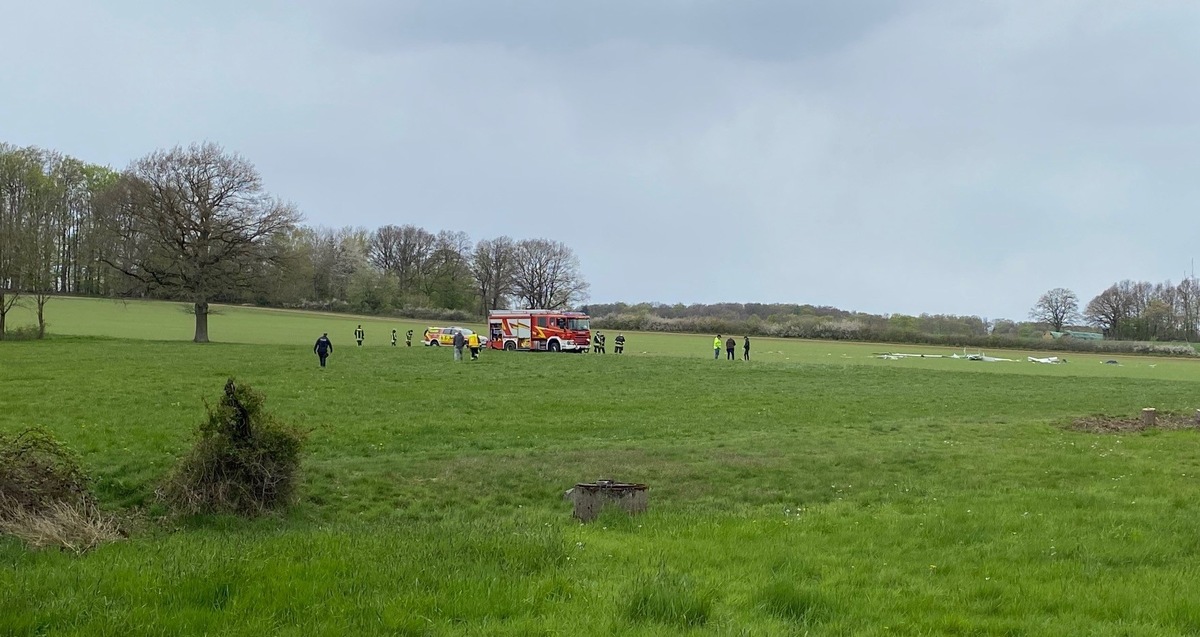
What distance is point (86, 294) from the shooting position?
288ft

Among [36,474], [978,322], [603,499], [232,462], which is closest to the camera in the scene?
[36,474]

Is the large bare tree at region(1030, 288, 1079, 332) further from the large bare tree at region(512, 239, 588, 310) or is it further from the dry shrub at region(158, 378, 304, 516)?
the dry shrub at region(158, 378, 304, 516)

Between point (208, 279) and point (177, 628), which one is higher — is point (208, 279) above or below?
above

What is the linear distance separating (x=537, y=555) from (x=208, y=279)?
51289 mm

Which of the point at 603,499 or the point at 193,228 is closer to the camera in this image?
the point at 603,499

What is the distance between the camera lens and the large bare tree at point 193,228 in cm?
4997

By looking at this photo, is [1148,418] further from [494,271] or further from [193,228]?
[494,271]

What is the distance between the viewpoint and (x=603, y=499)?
8.42 m

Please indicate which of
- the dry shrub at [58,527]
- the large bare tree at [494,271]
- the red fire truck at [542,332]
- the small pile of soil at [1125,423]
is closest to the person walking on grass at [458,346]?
the red fire truck at [542,332]

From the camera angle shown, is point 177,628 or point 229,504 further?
point 229,504

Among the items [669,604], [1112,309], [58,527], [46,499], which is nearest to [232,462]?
[46,499]

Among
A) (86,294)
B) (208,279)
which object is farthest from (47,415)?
(86,294)

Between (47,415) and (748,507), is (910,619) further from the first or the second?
(47,415)

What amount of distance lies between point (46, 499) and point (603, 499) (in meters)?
5.03
